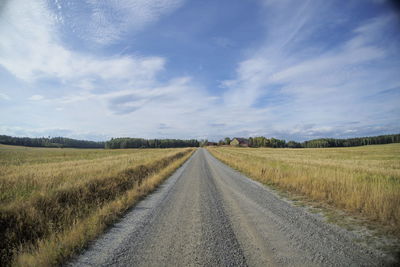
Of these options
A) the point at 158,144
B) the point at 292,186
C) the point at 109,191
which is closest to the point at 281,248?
the point at 292,186

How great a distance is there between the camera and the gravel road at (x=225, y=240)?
304cm

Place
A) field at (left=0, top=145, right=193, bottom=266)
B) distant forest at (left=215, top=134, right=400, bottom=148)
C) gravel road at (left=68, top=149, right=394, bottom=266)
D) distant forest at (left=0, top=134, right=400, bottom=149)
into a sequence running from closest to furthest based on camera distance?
gravel road at (left=68, top=149, right=394, bottom=266)
field at (left=0, top=145, right=193, bottom=266)
distant forest at (left=215, top=134, right=400, bottom=148)
distant forest at (left=0, top=134, right=400, bottom=149)

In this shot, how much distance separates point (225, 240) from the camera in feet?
12.2

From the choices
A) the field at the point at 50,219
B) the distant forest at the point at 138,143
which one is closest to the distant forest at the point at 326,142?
the distant forest at the point at 138,143

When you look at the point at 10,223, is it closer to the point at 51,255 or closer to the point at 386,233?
the point at 51,255

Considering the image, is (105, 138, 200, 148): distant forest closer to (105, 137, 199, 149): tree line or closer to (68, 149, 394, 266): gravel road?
(105, 137, 199, 149): tree line

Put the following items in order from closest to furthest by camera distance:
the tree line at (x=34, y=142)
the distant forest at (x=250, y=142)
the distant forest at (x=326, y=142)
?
the distant forest at (x=326, y=142)
the distant forest at (x=250, y=142)
the tree line at (x=34, y=142)

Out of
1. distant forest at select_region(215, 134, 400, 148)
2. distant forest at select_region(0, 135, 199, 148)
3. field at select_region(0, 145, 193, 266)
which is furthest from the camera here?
distant forest at select_region(0, 135, 199, 148)

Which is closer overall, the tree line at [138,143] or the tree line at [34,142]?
the tree line at [34,142]

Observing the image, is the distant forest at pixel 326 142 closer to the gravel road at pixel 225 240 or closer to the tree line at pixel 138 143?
the tree line at pixel 138 143

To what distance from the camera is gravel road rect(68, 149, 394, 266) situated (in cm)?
304

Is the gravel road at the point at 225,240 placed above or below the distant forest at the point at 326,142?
below

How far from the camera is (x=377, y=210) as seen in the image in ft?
15.8

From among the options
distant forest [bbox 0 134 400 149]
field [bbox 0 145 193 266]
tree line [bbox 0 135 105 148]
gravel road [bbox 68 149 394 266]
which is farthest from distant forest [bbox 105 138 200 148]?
gravel road [bbox 68 149 394 266]
